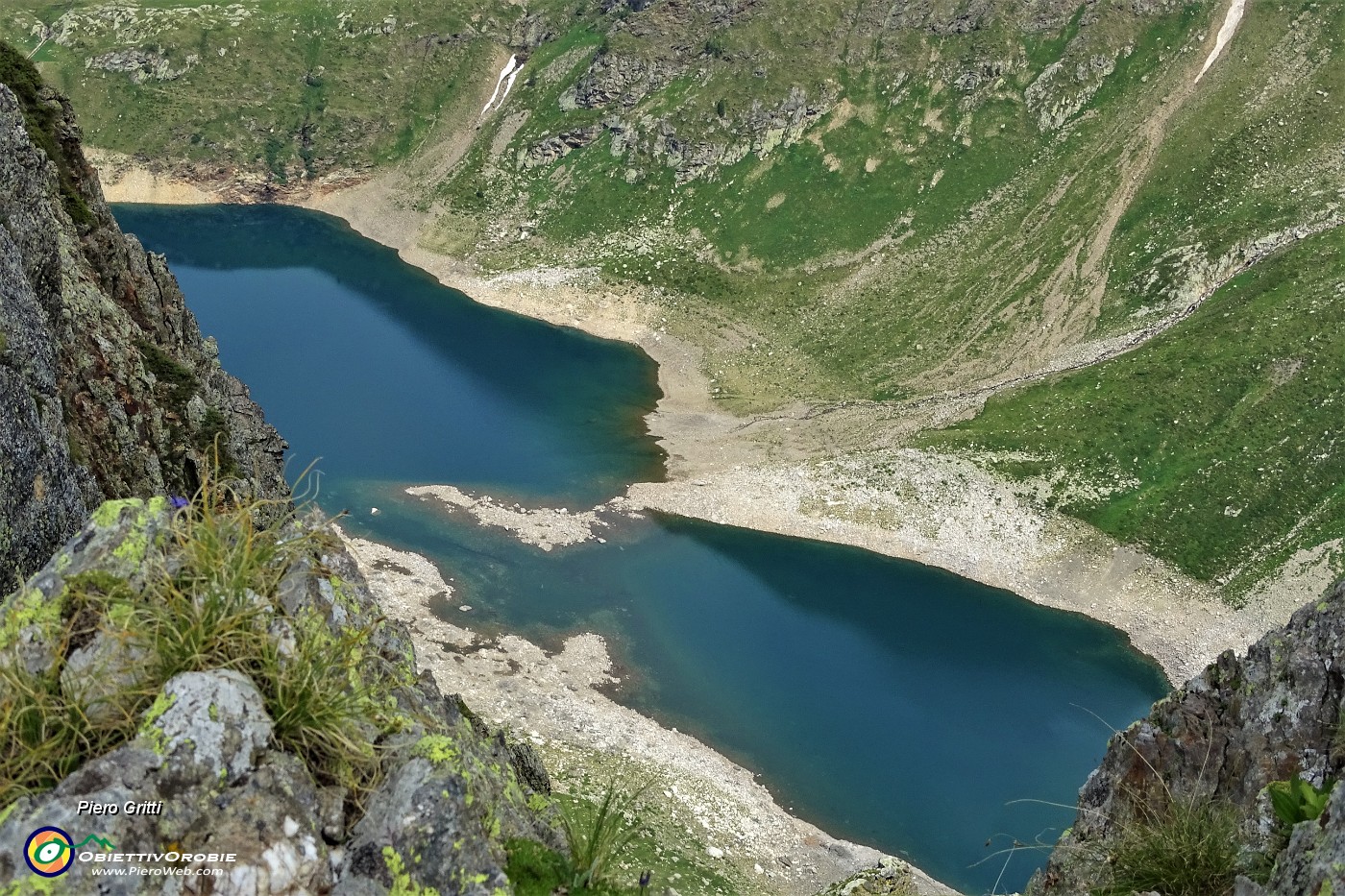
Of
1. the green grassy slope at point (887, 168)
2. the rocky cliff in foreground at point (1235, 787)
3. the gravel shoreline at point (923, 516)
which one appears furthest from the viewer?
the green grassy slope at point (887, 168)

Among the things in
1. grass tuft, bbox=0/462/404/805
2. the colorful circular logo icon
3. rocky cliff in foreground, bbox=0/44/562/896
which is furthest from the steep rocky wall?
the colorful circular logo icon

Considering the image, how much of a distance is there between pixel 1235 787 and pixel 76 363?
20.8 metres

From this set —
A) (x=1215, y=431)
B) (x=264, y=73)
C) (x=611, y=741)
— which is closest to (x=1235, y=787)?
(x=611, y=741)

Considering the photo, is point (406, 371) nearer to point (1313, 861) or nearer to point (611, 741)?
point (611, 741)

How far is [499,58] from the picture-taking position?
147 m

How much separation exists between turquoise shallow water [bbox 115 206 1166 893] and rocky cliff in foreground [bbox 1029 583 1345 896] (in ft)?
75.7

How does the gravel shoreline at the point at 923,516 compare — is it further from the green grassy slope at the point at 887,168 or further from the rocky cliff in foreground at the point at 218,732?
the rocky cliff in foreground at the point at 218,732

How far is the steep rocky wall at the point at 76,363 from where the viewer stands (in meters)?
13.3

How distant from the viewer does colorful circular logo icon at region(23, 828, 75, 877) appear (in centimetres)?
709

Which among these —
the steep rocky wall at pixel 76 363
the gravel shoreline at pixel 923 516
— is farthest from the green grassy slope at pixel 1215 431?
the steep rocky wall at pixel 76 363

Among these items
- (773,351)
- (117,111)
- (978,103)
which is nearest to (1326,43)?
(978,103)

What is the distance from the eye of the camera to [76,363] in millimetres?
19734

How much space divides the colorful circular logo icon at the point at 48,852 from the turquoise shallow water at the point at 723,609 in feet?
117

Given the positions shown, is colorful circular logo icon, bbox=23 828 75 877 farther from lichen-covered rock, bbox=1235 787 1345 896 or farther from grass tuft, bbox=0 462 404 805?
lichen-covered rock, bbox=1235 787 1345 896
